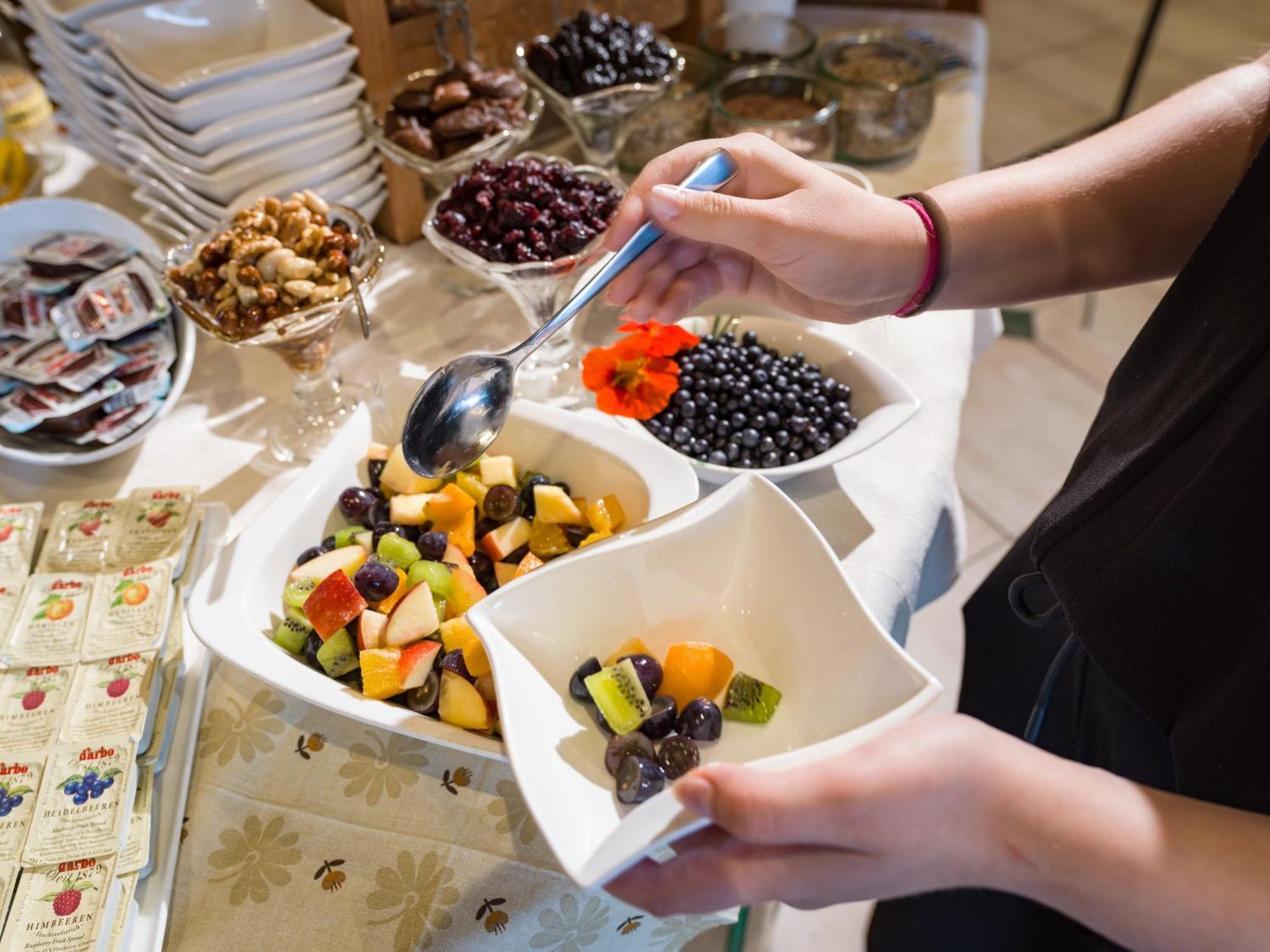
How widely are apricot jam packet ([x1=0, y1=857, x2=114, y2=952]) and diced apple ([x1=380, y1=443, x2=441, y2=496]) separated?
1.08 feet

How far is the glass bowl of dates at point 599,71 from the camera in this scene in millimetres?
1104

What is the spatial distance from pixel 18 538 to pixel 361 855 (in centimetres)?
44

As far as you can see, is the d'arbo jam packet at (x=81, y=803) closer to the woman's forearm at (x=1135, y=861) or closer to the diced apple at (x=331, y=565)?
the diced apple at (x=331, y=565)

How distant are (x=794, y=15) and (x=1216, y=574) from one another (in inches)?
55.1

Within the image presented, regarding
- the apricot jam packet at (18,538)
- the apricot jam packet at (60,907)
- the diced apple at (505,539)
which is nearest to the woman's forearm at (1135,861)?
the diced apple at (505,539)

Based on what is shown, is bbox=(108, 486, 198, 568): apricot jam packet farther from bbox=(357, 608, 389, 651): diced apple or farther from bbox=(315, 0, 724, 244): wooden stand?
bbox=(315, 0, 724, 244): wooden stand

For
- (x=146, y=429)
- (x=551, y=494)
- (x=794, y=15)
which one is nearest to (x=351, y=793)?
(x=551, y=494)

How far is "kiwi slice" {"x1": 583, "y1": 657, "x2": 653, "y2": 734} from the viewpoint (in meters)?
0.57

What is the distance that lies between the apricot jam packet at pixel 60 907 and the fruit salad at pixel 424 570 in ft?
0.60

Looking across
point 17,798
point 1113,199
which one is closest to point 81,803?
point 17,798

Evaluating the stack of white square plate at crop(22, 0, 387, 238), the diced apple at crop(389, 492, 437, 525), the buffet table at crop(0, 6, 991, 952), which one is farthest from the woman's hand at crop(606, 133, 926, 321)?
the stack of white square plate at crop(22, 0, 387, 238)

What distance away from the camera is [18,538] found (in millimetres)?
764

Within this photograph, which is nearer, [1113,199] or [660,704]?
[660,704]

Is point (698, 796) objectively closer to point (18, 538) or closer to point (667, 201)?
point (667, 201)
